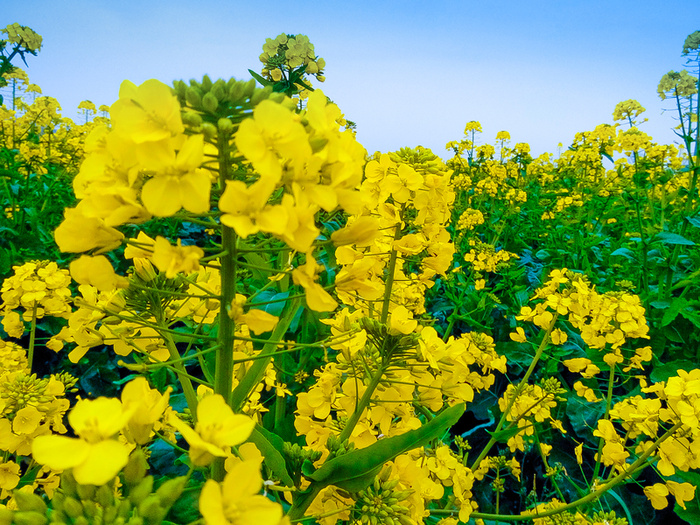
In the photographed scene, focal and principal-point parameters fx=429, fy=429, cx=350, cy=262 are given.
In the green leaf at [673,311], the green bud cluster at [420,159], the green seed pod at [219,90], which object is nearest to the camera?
the green seed pod at [219,90]

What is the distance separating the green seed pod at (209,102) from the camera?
69 centimetres

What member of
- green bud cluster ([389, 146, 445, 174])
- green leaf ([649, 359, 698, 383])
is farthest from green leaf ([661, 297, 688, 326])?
green bud cluster ([389, 146, 445, 174])

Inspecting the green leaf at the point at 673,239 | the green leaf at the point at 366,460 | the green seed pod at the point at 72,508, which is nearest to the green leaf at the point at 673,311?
the green leaf at the point at 673,239

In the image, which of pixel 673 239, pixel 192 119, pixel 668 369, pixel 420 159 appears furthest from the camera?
pixel 673 239

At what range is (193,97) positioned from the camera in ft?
2.32

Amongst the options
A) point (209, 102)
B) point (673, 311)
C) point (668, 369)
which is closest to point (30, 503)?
A: point (209, 102)

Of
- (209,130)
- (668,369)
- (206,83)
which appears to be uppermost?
(206,83)

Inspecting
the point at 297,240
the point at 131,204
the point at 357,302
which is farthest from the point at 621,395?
the point at 131,204

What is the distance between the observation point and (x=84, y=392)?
2854 mm

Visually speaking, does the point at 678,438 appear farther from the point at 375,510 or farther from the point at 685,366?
the point at 685,366

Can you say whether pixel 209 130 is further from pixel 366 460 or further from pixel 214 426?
pixel 366 460

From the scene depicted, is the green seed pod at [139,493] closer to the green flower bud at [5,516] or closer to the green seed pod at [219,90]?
the green flower bud at [5,516]

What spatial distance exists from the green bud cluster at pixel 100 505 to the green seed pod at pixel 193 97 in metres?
0.55

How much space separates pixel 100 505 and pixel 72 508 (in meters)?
0.04
